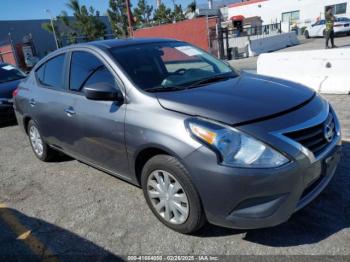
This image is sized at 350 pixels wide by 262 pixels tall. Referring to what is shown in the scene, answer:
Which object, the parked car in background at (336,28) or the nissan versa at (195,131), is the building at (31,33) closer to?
the parked car in background at (336,28)

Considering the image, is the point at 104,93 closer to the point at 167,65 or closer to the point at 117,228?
the point at 167,65

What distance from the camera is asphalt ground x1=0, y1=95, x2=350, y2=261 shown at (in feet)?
9.27

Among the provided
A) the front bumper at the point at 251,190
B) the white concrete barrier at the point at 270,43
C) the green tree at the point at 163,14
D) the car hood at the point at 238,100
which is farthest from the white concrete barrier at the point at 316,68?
the green tree at the point at 163,14

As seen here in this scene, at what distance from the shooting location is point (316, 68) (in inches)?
288

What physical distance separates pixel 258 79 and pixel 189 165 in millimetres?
1465

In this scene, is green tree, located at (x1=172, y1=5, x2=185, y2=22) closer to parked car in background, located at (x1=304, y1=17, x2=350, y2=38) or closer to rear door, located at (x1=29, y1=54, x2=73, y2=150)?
parked car in background, located at (x1=304, y1=17, x2=350, y2=38)

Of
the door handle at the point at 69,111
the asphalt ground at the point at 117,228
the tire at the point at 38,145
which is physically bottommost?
the asphalt ground at the point at 117,228

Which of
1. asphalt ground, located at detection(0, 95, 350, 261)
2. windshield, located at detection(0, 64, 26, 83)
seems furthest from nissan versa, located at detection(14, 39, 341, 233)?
windshield, located at detection(0, 64, 26, 83)

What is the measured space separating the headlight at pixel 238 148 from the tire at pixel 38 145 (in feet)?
10.6

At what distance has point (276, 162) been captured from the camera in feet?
7.96

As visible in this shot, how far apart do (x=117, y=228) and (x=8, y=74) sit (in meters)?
7.59

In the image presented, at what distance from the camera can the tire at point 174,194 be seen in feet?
8.87

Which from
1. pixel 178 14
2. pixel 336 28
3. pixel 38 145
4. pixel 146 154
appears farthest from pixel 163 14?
pixel 146 154

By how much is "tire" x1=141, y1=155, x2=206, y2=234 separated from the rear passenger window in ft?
6.14
